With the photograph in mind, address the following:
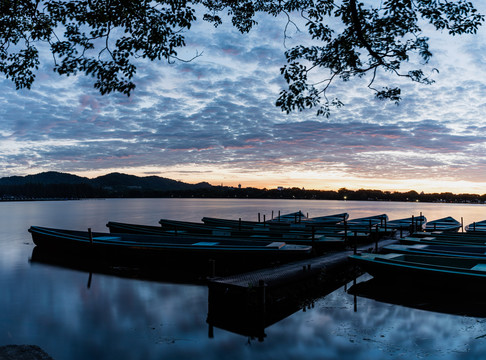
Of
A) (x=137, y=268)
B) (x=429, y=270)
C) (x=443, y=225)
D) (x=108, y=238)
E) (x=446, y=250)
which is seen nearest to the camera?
(x=429, y=270)

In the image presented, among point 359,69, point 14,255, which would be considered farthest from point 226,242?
point 14,255

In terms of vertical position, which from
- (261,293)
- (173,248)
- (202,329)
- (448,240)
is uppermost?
(448,240)

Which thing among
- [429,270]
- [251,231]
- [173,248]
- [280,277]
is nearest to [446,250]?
[429,270]

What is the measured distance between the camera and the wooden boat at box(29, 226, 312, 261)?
1847cm

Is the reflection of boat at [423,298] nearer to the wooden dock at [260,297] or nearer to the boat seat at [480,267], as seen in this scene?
the boat seat at [480,267]

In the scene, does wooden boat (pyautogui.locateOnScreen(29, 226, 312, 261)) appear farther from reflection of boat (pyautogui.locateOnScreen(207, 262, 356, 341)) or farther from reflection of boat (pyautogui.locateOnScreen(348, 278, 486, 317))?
reflection of boat (pyautogui.locateOnScreen(207, 262, 356, 341))

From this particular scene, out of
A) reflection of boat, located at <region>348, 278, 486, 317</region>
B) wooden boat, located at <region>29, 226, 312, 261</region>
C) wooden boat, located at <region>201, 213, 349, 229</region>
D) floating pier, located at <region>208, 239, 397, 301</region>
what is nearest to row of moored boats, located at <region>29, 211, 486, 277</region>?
wooden boat, located at <region>29, 226, 312, 261</region>

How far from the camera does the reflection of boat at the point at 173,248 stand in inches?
728

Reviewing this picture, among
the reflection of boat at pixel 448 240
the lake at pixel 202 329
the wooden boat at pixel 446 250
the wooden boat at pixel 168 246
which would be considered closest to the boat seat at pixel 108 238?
the wooden boat at pixel 168 246

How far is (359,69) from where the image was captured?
9203mm

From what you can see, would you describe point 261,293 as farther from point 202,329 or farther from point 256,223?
point 256,223

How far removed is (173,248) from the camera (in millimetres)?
19938

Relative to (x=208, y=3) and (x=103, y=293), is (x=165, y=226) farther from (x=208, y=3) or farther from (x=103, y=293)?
(x=208, y=3)

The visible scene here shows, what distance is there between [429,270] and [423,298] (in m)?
2.04
